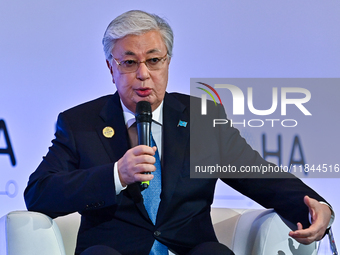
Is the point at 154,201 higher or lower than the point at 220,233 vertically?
higher

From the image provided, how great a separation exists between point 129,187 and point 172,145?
0.27m

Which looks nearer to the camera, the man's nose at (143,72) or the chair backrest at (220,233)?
the chair backrest at (220,233)

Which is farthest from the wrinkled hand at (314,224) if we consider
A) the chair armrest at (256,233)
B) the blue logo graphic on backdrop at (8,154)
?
the blue logo graphic on backdrop at (8,154)

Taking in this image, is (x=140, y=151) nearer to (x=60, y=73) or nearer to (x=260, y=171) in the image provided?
(x=260, y=171)

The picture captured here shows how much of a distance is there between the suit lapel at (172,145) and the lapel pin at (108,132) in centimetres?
23

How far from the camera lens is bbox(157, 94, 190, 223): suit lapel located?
1823 mm

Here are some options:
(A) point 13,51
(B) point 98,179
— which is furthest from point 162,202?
(A) point 13,51

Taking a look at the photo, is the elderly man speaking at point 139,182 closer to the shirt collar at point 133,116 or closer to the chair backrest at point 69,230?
the shirt collar at point 133,116

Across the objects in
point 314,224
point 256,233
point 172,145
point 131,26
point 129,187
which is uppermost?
point 131,26

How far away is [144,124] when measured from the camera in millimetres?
1595

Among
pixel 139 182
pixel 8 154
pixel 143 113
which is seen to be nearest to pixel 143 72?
pixel 143 113

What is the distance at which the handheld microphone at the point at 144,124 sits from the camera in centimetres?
157

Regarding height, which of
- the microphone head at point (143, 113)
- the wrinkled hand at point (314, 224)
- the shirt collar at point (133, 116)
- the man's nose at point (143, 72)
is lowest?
the wrinkled hand at point (314, 224)

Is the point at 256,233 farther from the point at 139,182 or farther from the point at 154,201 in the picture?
the point at 139,182
